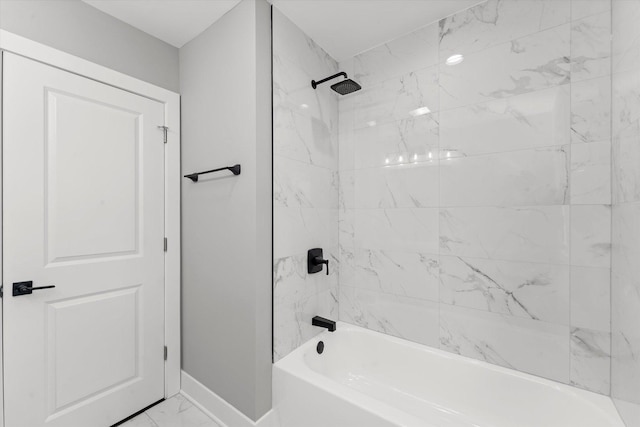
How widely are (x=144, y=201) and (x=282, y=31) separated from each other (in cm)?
138

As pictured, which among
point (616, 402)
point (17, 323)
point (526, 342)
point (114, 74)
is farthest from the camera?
point (114, 74)

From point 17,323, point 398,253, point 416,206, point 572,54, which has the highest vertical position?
point 572,54

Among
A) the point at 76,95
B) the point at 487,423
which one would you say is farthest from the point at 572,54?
the point at 76,95

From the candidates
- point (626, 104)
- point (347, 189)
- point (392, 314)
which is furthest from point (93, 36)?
point (626, 104)

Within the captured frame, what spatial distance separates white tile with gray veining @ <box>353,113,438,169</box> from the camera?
5.83 ft

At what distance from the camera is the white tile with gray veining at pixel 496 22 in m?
1.42

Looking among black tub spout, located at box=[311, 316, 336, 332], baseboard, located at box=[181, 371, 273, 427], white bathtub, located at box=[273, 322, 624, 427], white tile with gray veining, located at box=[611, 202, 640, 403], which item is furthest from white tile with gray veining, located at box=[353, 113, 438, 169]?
baseboard, located at box=[181, 371, 273, 427]

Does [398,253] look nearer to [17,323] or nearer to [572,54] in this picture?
[572,54]

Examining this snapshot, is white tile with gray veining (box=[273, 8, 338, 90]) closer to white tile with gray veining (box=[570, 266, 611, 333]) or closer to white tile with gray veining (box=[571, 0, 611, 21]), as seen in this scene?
white tile with gray veining (box=[571, 0, 611, 21])

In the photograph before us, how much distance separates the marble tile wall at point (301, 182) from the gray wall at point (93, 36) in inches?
33.9

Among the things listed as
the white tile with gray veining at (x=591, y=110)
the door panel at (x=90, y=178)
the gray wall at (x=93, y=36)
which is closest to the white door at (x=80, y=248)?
the door panel at (x=90, y=178)

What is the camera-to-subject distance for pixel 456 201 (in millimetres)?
1685

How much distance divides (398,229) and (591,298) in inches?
39.4

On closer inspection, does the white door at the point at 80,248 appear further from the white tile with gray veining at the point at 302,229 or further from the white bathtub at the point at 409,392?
the white bathtub at the point at 409,392
